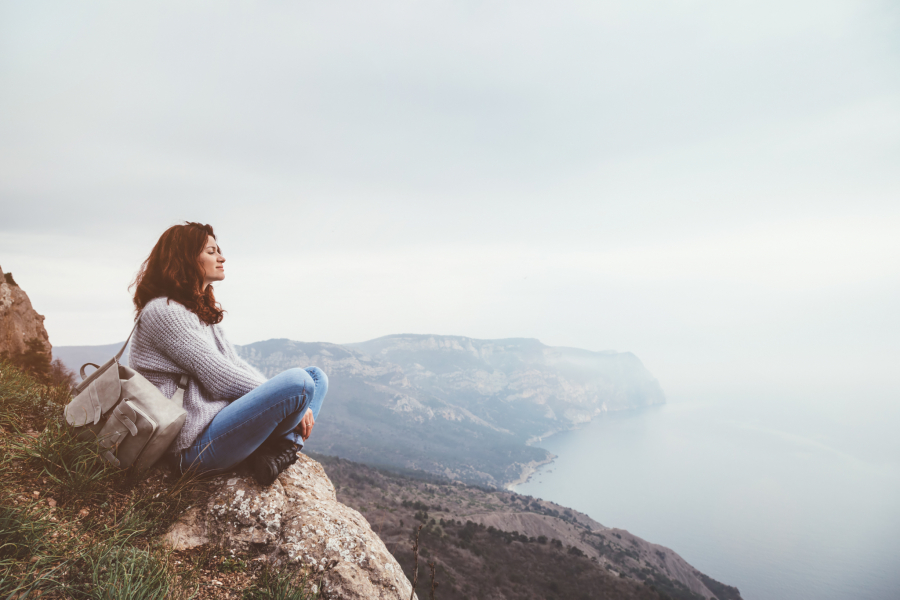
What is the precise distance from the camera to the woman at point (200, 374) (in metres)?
2.69

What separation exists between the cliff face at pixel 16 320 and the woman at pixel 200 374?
36.1 feet

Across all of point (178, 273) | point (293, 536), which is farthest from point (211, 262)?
point (293, 536)

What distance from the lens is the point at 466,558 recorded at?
3422 cm

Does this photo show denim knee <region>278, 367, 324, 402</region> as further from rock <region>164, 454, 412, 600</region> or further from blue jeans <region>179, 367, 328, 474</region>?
rock <region>164, 454, 412, 600</region>

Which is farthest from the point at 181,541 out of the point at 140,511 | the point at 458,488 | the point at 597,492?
the point at 597,492

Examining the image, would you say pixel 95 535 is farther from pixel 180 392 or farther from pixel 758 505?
pixel 758 505

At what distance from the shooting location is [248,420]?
8.91 ft

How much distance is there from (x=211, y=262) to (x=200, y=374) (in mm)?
910

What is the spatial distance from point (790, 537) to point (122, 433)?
152 meters

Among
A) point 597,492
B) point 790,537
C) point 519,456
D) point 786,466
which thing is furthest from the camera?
point 519,456

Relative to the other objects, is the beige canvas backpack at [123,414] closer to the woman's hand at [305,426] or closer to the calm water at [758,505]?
the woman's hand at [305,426]

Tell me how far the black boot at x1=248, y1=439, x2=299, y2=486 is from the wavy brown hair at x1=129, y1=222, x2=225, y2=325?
1.11 m

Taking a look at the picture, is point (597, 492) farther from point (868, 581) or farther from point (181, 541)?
point (181, 541)

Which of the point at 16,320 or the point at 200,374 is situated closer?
the point at 200,374
